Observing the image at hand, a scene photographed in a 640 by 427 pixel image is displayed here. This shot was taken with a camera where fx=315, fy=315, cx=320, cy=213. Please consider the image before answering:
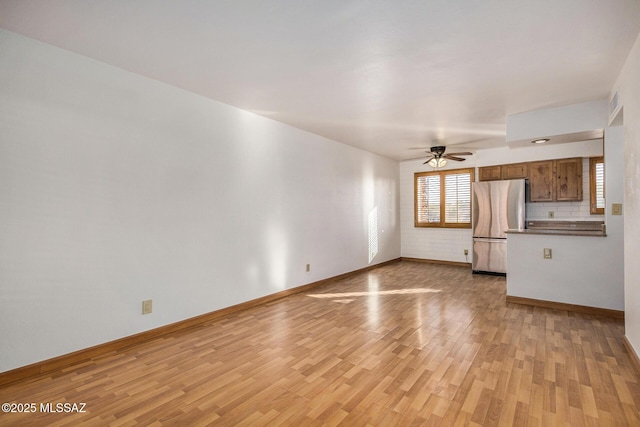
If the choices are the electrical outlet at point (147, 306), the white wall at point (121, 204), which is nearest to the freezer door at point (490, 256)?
the white wall at point (121, 204)

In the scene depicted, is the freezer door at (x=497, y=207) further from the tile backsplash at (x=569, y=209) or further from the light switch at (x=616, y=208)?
the light switch at (x=616, y=208)

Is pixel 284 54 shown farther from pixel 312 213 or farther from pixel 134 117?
pixel 312 213

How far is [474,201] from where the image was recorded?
6707 millimetres

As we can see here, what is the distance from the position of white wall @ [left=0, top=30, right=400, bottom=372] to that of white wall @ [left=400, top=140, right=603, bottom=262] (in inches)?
165

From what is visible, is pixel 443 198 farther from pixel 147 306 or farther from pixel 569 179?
pixel 147 306

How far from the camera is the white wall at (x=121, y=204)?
8.18 ft

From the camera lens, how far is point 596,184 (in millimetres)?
5605

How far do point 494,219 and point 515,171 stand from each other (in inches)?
40.9

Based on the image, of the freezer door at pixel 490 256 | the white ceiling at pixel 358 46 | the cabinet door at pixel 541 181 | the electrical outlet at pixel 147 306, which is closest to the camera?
the white ceiling at pixel 358 46

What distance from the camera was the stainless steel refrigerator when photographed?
20.1 feet

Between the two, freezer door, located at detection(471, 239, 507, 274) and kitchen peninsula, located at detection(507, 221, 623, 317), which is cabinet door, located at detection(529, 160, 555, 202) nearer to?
freezer door, located at detection(471, 239, 507, 274)

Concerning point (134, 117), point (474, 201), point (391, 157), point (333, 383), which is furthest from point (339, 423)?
point (391, 157)

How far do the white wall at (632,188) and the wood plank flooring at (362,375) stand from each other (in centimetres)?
43

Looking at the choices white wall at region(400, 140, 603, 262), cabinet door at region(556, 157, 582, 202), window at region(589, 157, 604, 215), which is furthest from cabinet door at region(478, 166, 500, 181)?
window at region(589, 157, 604, 215)
